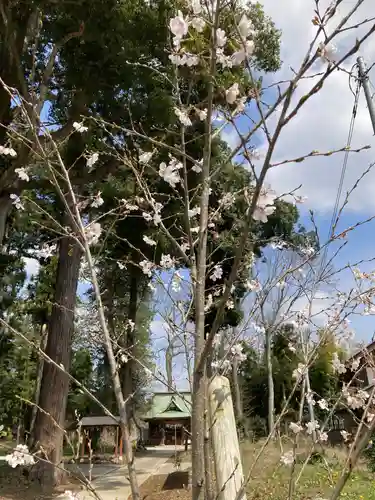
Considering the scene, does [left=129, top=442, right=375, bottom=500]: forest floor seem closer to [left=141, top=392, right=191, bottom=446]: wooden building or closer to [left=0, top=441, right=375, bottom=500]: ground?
[left=0, top=441, right=375, bottom=500]: ground

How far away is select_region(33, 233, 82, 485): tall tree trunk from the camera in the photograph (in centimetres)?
801

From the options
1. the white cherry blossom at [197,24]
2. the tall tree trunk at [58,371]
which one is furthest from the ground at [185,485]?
the white cherry blossom at [197,24]

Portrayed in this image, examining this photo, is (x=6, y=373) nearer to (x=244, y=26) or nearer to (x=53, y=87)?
(x=53, y=87)

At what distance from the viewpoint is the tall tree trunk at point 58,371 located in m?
8.01

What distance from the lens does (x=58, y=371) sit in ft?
25.7

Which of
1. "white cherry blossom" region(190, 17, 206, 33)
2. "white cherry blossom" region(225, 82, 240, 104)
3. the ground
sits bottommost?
the ground

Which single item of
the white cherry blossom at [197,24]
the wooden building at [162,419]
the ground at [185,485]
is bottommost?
the ground at [185,485]

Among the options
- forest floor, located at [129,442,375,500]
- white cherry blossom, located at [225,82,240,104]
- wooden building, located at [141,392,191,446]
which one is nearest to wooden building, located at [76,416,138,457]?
wooden building, located at [141,392,191,446]

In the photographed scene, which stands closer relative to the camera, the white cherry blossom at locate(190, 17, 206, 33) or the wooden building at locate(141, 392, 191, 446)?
the white cherry blossom at locate(190, 17, 206, 33)

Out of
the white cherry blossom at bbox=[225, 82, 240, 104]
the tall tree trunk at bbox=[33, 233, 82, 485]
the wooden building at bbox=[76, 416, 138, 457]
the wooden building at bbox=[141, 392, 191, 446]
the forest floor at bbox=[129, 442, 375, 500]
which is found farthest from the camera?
the wooden building at bbox=[141, 392, 191, 446]

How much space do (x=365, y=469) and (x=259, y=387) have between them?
1157 centimetres

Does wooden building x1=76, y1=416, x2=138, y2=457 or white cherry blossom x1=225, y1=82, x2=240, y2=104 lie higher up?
white cherry blossom x1=225, y1=82, x2=240, y2=104

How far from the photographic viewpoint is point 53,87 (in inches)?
331

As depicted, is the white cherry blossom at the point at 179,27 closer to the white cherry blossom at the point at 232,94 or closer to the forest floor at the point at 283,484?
the white cherry blossom at the point at 232,94
